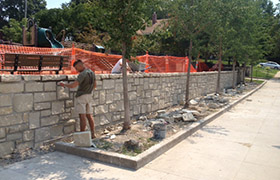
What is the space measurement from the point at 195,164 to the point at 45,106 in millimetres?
3058

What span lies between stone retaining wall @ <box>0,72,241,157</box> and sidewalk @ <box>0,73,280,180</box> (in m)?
0.54

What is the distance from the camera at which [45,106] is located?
5.25 meters

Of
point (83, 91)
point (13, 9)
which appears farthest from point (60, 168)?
point (13, 9)

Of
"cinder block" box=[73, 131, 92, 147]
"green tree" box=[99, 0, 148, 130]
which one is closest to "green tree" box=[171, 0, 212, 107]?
"green tree" box=[99, 0, 148, 130]

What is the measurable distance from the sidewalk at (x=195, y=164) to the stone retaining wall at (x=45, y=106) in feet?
1.76

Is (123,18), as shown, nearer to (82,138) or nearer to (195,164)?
(82,138)

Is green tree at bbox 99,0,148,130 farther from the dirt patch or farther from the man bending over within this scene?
the dirt patch

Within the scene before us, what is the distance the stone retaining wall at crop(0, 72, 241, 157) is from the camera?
182 inches

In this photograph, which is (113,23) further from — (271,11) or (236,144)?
(271,11)

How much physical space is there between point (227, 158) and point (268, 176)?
0.89 metres

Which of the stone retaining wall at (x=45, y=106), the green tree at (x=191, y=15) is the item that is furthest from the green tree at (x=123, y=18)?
the green tree at (x=191, y=15)

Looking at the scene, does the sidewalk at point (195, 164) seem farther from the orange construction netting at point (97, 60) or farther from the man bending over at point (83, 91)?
the orange construction netting at point (97, 60)

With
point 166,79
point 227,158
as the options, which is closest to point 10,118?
point 227,158

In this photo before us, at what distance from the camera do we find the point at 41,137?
5.23 m
